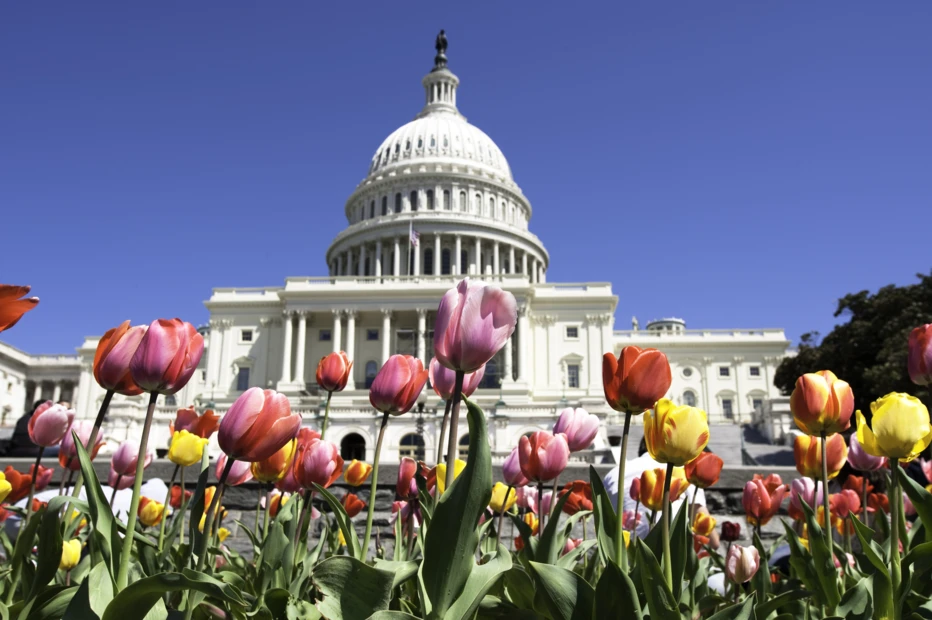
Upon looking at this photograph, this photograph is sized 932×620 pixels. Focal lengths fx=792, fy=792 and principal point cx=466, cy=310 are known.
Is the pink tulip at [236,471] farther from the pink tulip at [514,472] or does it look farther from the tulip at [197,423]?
the pink tulip at [514,472]

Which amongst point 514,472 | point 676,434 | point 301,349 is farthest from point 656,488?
point 301,349

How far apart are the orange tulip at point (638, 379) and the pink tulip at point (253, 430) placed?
39.5 inches

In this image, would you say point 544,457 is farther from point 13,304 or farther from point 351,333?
point 351,333

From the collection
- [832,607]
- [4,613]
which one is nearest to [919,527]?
[832,607]

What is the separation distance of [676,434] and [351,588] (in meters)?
1.12

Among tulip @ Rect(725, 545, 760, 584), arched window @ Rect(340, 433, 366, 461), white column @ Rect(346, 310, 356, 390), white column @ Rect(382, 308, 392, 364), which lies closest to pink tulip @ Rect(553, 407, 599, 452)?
tulip @ Rect(725, 545, 760, 584)

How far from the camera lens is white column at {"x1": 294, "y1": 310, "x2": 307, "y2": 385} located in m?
58.8

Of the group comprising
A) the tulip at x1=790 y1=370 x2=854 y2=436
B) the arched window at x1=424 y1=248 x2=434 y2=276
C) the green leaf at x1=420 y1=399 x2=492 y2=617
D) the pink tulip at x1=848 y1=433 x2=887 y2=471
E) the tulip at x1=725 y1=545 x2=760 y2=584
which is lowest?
the tulip at x1=725 y1=545 x2=760 y2=584

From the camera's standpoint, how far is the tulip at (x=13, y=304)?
5.97ft

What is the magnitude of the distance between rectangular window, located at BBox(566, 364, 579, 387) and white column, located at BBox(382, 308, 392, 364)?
13888 mm

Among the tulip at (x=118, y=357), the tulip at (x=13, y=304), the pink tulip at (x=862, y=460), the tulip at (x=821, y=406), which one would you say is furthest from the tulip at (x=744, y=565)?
the tulip at (x=13, y=304)

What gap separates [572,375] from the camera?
201ft

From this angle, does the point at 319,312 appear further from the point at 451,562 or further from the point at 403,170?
the point at 451,562

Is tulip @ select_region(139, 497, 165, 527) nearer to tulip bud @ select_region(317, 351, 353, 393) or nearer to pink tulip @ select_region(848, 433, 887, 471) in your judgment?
tulip bud @ select_region(317, 351, 353, 393)
